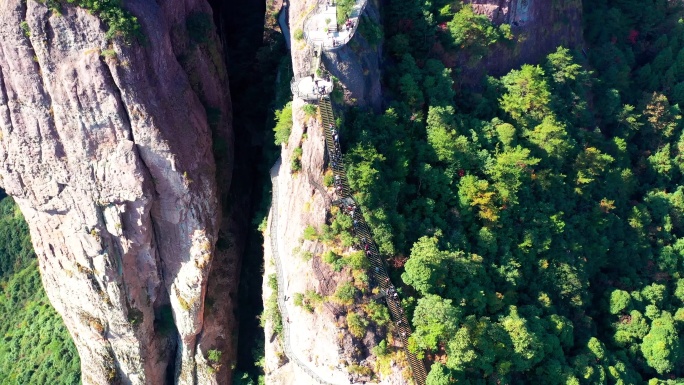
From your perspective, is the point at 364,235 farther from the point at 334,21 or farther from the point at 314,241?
the point at 334,21

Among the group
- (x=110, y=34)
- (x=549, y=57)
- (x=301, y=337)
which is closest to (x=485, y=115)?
(x=549, y=57)

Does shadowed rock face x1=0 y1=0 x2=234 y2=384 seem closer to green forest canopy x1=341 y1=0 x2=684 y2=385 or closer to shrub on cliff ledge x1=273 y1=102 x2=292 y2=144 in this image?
shrub on cliff ledge x1=273 y1=102 x2=292 y2=144

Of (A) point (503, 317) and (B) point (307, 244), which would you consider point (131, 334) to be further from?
(A) point (503, 317)

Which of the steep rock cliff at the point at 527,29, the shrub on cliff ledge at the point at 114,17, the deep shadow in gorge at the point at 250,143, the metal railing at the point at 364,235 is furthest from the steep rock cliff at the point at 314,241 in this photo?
the shrub on cliff ledge at the point at 114,17

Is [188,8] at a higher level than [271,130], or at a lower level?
higher

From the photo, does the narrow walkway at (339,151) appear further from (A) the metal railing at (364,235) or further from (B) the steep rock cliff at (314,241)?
(B) the steep rock cliff at (314,241)

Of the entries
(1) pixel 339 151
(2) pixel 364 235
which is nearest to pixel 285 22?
(1) pixel 339 151
